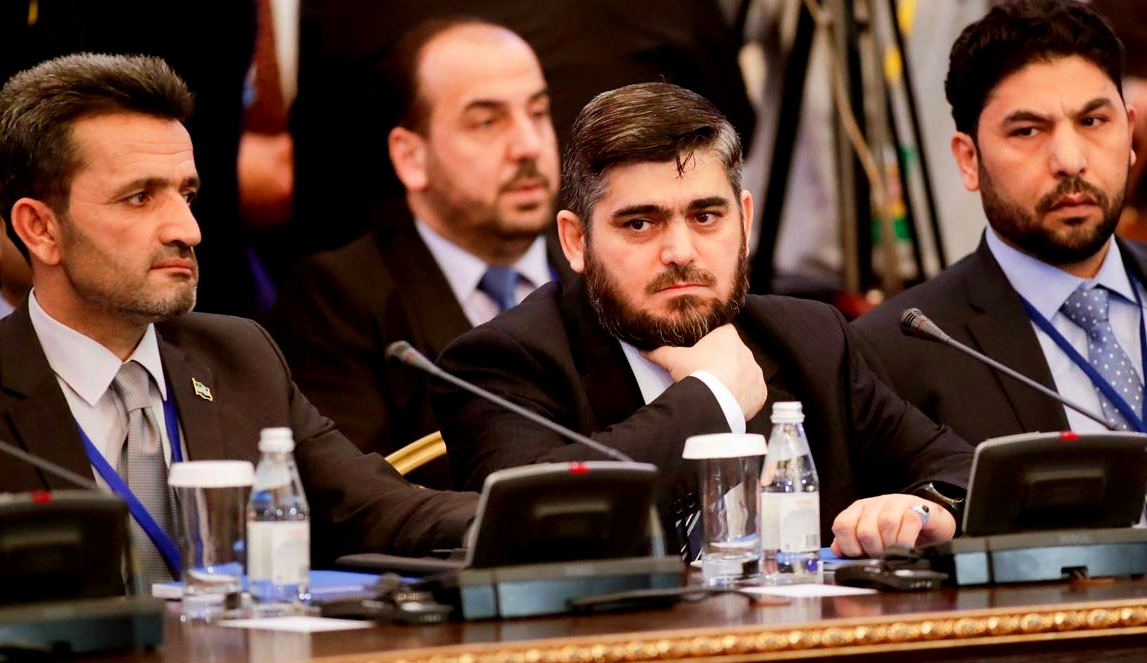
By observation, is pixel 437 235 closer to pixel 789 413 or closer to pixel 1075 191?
pixel 1075 191

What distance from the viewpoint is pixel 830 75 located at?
16.4 ft

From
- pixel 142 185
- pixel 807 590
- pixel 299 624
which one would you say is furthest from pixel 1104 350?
pixel 299 624

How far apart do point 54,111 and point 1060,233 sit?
2.21 metres

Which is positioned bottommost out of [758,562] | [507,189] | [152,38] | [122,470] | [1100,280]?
[758,562]

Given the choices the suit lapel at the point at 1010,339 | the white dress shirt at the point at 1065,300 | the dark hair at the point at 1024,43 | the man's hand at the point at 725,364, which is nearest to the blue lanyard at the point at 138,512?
the man's hand at the point at 725,364

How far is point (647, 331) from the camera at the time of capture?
3.17 m

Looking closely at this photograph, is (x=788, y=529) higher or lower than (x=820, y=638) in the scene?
higher

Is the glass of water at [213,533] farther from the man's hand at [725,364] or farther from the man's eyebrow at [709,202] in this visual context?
the man's eyebrow at [709,202]

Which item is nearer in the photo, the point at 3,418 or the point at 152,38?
the point at 3,418

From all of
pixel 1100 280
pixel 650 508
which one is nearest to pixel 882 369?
pixel 1100 280

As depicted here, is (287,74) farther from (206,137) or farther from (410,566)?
(410,566)

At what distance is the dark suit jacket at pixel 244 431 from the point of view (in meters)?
2.82

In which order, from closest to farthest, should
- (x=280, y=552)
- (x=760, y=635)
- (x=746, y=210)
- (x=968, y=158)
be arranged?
(x=760, y=635), (x=280, y=552), (x=746, y=210), (x=968, y=158)

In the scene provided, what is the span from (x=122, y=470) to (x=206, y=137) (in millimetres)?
1510
